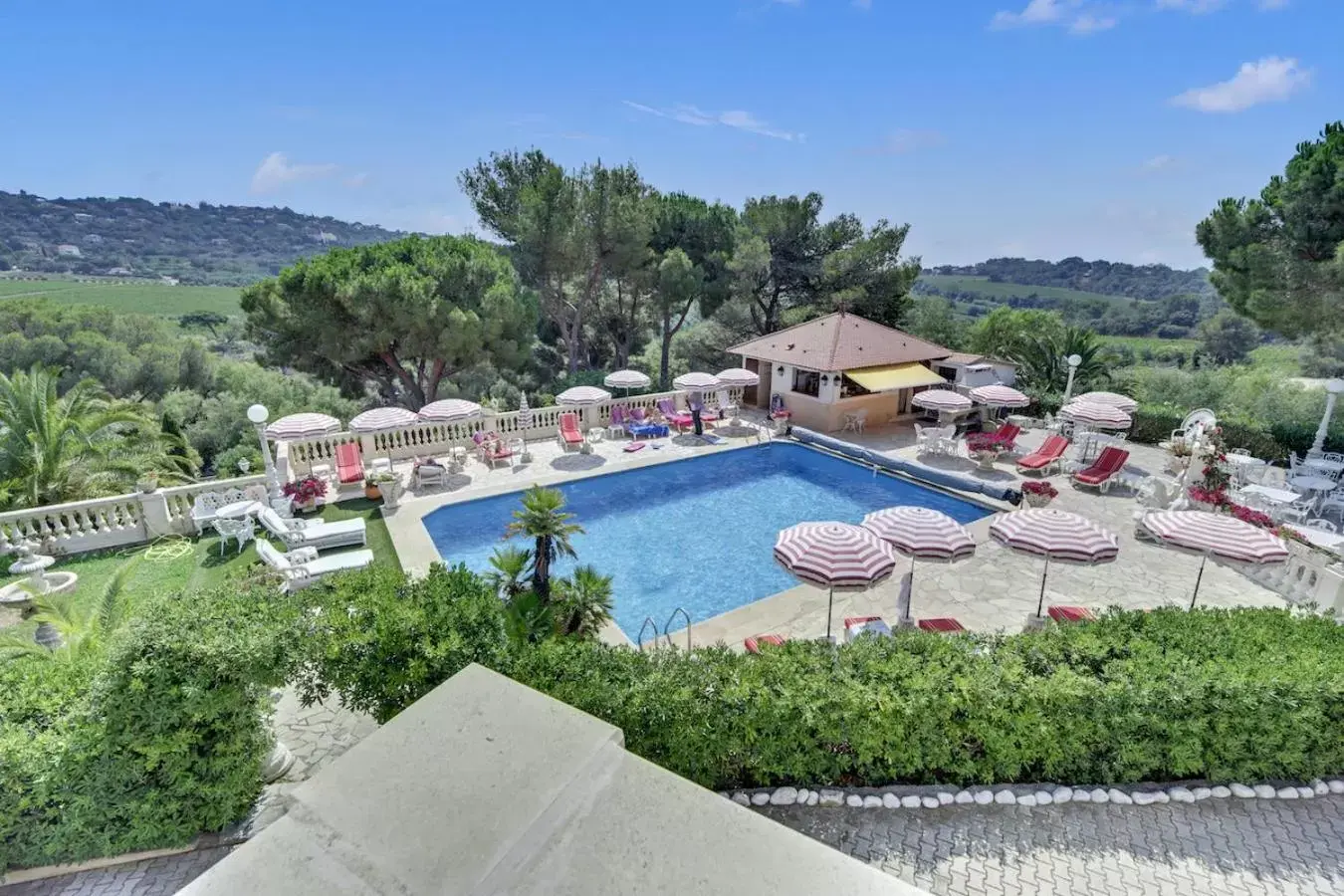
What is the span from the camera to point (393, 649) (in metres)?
6.44

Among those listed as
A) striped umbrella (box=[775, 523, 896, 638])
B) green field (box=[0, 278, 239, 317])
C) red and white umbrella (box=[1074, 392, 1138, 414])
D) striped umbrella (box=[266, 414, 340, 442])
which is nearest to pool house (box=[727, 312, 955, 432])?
red and white umbrella (box=[1074, 392, 1138, 414])

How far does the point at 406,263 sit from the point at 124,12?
1129cm

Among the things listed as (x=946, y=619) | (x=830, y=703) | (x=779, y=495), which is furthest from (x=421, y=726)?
(x=779, y=495)

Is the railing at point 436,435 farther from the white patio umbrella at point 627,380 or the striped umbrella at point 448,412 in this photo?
the striped umbrella at point 448,412

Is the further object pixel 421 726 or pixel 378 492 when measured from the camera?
pixel 378 492

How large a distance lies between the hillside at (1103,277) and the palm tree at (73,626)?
10670 centimetres

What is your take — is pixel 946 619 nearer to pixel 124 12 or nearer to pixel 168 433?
pixel 168 433

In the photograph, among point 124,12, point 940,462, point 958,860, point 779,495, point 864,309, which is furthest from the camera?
point 864,309

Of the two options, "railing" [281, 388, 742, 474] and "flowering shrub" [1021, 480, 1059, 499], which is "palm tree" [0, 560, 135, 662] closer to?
"railing" [281, 388, 742, 474]

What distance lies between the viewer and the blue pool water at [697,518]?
1345 cm

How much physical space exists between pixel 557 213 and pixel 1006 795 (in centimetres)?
2870

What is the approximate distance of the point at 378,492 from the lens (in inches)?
650

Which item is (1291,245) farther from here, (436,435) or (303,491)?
(303,491)

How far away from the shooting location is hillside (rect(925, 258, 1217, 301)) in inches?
4227
